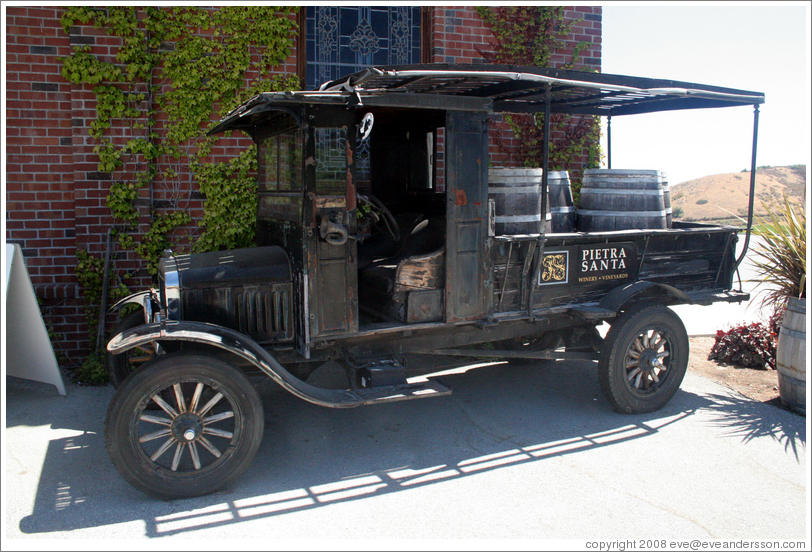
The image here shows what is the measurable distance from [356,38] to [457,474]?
15.4ft

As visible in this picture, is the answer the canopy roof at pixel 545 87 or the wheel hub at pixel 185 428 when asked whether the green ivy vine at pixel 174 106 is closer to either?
the canopy roof at pixel 545 87

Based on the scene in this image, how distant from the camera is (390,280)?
4.22m

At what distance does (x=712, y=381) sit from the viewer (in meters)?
5.49

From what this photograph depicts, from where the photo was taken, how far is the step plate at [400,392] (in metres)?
3.73

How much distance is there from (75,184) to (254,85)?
1.94 meters

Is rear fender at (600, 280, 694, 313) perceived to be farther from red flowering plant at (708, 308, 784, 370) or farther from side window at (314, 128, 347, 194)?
side window at (314, 128, 347, 194)

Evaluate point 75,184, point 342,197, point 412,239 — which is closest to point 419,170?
point 412,239

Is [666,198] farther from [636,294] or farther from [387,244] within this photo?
[387,244]

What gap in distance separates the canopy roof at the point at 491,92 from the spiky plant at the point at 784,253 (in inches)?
45.4

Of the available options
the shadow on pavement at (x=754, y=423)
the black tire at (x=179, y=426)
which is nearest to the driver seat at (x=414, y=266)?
the black tire at (x=179, y=426)

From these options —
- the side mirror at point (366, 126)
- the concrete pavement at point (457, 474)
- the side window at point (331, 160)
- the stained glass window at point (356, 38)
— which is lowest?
the concrete pavement at point (457, 474)

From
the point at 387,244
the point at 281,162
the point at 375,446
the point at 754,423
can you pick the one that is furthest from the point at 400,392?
the point at 754,423

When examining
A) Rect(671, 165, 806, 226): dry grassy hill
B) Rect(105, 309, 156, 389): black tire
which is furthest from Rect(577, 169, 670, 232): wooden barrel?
Rect(671, 165, 806, 226): dry grassy hill

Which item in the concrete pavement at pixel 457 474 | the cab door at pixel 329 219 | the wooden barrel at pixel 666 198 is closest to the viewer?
the concrete pavement at pixel 457 474
